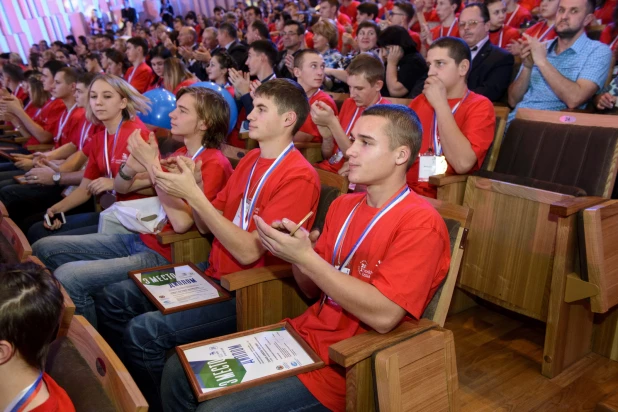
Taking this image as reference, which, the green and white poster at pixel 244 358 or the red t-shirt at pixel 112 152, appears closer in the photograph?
the green and white poster at pixel 244 358

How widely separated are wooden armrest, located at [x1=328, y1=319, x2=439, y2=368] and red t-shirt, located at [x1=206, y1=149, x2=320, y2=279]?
23.3 inches

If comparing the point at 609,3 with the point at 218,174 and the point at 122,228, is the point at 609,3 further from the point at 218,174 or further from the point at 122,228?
the point at 122,228

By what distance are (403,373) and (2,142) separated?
196 inches

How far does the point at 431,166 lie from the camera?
7.52 ft

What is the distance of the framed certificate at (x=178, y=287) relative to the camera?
1645mm

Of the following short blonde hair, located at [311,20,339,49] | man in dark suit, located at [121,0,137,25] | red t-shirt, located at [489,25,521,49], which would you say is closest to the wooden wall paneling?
red t-shirt, located at [489,25,521,49]

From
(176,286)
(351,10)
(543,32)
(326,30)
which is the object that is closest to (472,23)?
(543,32)

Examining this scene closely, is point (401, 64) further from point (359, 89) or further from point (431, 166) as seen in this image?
point (431, 166)

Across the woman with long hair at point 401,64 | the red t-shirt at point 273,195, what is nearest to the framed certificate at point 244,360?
the red t-shirt at point 273,195

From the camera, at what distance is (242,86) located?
393 cm

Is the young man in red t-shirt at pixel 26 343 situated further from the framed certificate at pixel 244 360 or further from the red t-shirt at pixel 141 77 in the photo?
the red t-shirt at pixel 141 77

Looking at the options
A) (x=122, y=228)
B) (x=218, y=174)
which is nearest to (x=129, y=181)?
(x=122, y=228)

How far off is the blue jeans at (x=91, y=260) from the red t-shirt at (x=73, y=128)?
5.18 ft

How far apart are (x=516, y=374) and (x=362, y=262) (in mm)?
1070
